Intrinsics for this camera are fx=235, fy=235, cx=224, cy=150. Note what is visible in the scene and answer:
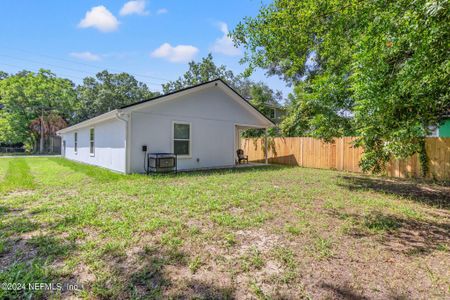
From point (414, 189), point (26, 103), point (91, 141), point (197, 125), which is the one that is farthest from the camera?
point (26, 103)

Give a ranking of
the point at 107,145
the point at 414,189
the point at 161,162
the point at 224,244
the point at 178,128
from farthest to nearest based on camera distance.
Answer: the point at 107,145 → the point at 178,128 → the point at 161,162 → the point at 414,189 → the point at 224,244

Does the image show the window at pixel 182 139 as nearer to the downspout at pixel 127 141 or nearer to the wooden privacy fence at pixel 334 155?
the downspout at pixel 127 141

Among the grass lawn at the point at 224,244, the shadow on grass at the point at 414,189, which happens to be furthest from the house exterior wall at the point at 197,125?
the shadow on grass at the point at 414,189

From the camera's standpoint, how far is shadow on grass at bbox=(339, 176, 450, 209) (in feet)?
19.1

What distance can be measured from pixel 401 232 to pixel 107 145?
10813 millimetres

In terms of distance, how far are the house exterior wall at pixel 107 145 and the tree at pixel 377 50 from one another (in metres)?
6.00

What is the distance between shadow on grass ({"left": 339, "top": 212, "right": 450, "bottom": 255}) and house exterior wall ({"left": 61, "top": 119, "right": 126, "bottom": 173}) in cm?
803

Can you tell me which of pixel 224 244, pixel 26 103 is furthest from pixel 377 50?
pixel 26 103

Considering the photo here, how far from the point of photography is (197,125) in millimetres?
10852

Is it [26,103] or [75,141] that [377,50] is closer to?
[75,141]

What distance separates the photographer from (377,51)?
469 cm

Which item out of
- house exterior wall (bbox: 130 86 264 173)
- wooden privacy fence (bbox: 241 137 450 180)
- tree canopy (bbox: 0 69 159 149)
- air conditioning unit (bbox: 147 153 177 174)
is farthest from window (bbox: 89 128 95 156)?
tree canopy (bbox: 0 69 159 149)

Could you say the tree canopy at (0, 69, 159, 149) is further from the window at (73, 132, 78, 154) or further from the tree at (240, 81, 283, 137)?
the tree at (240, 81, 283, 137)

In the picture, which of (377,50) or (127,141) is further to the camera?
(127,141)
